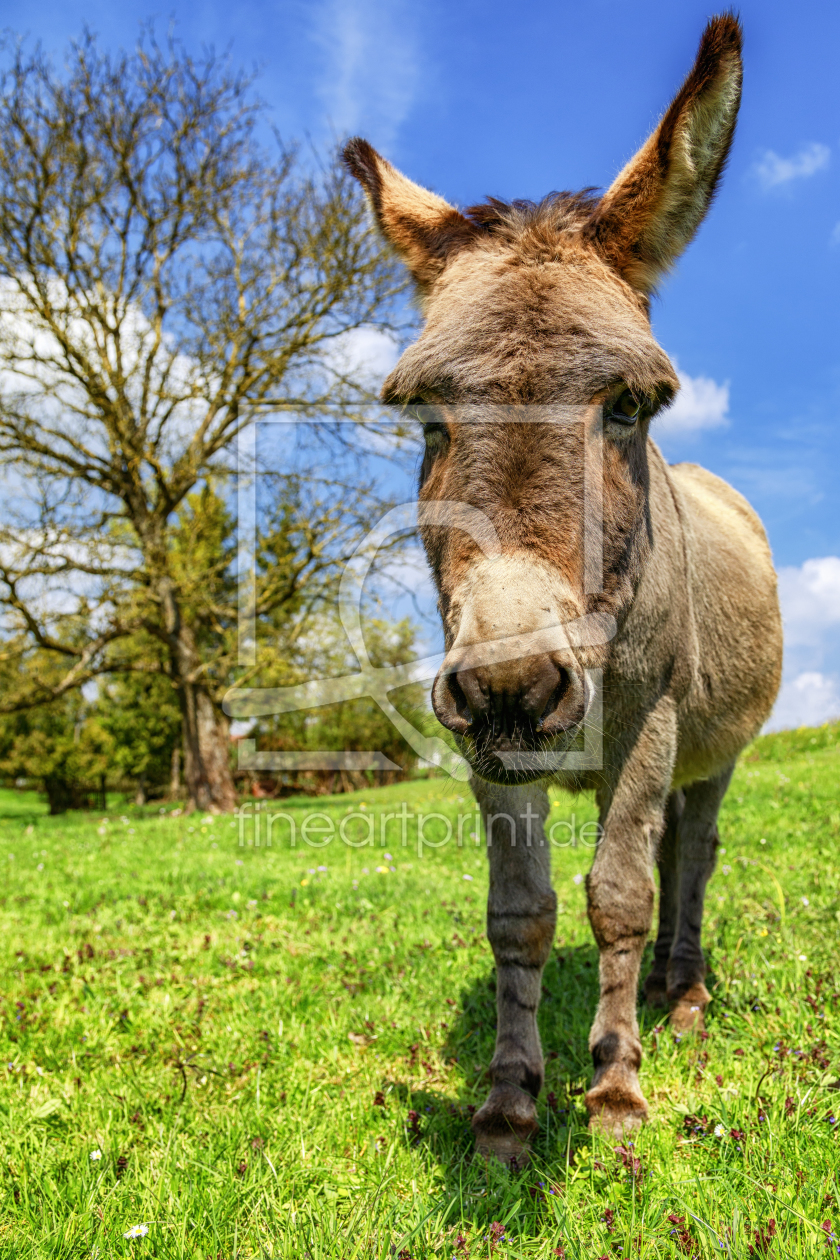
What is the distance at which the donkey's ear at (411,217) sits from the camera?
280 centimetres

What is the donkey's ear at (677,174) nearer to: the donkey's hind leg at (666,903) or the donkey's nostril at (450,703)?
the donkey's nostril at (450,703)

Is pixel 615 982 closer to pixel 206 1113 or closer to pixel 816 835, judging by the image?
pixel 206 1113

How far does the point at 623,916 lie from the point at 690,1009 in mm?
1194

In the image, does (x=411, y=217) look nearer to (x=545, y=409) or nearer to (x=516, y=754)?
(x=545, y=409)

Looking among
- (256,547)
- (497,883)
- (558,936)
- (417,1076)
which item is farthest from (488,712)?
(256,547)

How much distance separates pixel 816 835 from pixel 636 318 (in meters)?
5.55

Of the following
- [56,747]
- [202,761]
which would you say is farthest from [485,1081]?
[56,747]

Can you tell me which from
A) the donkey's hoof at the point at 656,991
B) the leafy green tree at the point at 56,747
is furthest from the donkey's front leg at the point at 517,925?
Answer: the leafy green tree at the point at 56,747

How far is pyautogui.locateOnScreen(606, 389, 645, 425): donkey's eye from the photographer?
234 centimetres

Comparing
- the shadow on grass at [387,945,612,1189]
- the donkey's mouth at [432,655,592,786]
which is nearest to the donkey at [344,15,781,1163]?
the donkey's mouth at [432,655,592,786]

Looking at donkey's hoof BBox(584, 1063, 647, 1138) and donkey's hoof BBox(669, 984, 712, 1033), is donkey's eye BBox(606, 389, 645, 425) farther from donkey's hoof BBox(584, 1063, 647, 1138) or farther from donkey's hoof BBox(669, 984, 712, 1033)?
donkey's hoof BBox(669, 984, 712, 1033)

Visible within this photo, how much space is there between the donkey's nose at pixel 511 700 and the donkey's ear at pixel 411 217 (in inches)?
68.0

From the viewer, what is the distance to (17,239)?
15602mm

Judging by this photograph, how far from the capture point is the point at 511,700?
1771mm
